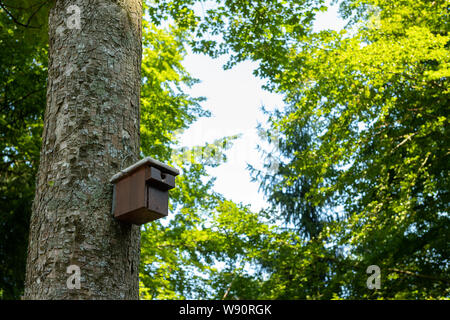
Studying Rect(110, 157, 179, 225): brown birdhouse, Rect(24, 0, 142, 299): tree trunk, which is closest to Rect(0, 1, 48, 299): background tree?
Rect(24, 0, 142, 299): tree trunk

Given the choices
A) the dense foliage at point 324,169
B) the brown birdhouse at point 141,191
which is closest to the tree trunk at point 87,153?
the brown birdhouse at point 141,191

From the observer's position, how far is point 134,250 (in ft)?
6.59

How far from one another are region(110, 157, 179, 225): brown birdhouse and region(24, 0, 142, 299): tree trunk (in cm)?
5

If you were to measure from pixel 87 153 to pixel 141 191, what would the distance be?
311 millimetres

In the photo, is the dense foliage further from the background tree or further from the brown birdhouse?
the brown birdhouse

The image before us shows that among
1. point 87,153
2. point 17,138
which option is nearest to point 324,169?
point 17,138

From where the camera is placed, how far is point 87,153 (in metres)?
2.00

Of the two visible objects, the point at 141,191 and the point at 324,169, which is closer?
the point at 141,191

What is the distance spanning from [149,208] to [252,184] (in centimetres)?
1490

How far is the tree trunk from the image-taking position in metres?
1.85

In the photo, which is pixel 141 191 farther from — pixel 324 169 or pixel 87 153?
pixel 324 169

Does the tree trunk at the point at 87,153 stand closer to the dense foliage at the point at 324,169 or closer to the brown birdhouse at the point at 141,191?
the brown birdhouse at the point at 141,191

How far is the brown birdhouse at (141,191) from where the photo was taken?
190 centimetres
